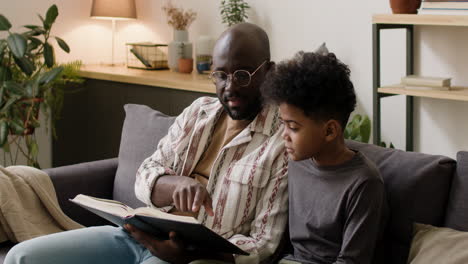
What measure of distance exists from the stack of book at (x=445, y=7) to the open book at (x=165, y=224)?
1681 mm

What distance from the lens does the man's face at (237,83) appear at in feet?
6.89

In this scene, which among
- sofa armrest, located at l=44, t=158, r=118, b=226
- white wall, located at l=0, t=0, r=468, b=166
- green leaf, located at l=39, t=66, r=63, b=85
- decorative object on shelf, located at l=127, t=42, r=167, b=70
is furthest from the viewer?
decorative object on shelf, located at l=127, t=42, r=167, b=70

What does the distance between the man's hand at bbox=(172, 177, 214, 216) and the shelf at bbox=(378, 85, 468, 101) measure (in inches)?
54.7

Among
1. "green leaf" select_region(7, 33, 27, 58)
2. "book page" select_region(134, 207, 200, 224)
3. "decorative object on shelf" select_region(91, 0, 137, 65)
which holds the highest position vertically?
"decorative object on shelf" select_region(91, 0, 137, 65)

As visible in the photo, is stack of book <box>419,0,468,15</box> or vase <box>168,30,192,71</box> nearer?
stack of book <box>419,0,468,15</box>

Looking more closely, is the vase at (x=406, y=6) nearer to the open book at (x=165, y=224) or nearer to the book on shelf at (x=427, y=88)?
the book on shelf at (x=427, y=88)

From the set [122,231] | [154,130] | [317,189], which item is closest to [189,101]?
[154,130]

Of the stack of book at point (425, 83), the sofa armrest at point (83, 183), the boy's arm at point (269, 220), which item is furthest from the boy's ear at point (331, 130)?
the stack of book at point (425, 83)

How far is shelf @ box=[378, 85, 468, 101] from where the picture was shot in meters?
2.94

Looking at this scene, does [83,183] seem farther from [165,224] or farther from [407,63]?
[407,63]

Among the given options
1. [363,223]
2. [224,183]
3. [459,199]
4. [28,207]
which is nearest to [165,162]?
[224,183]

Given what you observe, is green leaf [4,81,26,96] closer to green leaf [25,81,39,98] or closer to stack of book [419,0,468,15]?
green leaf [25,81,39,98]

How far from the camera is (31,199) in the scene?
247cm

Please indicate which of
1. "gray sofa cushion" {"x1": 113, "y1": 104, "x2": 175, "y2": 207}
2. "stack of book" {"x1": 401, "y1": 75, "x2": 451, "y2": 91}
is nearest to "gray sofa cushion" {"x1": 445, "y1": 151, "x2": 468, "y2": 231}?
"gray sofa cushion" {"x1": 113, "y1": 104, "x2": 175, "y2": 207}
